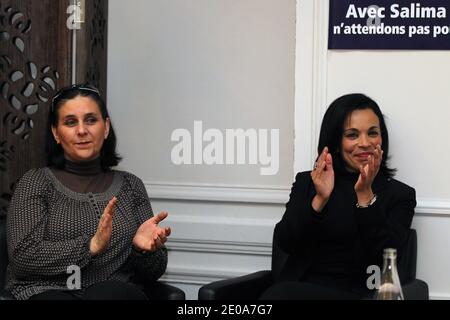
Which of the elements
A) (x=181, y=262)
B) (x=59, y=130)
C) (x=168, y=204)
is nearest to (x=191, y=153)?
(x=168, y=204)

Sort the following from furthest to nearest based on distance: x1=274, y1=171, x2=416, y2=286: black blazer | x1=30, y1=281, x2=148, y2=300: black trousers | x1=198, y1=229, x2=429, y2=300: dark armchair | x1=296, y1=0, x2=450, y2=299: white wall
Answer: x1=296, y1=0, x2=450, y2=299: white wall, x1=274, y1=171, x2=416, y2=286: black blazer, x1=198, y1=229, x2=429, y2=300: dark armchair, x1=30, y1=281, x2=148, y2=300: black trousers

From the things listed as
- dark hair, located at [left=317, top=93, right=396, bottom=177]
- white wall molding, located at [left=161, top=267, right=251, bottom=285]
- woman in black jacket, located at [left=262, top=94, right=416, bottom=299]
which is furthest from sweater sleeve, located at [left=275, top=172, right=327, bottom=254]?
white wall molding, located at [left=161, top=267, right=251, bottom=285]

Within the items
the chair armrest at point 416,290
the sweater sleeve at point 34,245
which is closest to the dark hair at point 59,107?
the sweater sleeve at point 34,245

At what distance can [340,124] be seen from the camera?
2.85 meters

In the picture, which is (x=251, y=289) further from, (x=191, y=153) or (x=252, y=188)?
(x=191, y=153)

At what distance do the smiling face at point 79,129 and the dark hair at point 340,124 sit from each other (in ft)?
3.03

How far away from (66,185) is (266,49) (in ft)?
3.86

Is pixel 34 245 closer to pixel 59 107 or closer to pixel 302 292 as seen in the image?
pixel 59 107

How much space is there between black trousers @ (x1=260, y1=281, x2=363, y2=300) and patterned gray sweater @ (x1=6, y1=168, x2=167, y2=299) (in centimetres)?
50

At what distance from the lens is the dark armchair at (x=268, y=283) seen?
257 centimetres

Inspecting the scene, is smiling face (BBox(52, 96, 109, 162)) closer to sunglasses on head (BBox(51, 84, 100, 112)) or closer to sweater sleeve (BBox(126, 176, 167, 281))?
sunglasses on head (BBox(51, 84, 100, 112))

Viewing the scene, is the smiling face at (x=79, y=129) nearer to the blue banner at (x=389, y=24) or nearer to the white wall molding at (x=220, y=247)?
the white wall molding at (x=220, y=247)

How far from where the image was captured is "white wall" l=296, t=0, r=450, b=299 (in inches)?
114

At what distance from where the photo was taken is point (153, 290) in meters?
2.72
